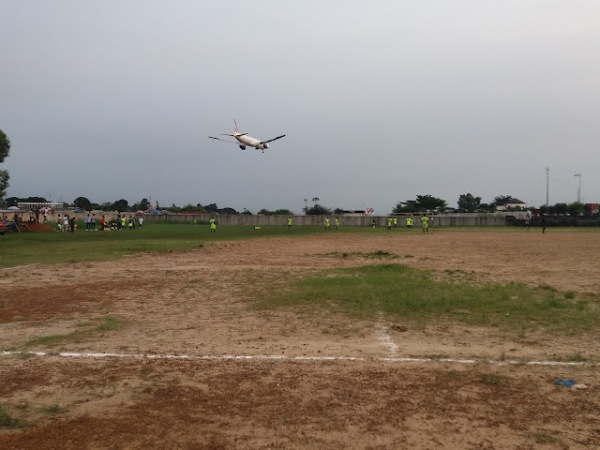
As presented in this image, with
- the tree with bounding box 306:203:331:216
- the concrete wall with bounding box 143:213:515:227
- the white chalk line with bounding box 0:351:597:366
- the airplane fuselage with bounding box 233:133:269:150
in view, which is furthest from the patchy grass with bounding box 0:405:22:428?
the tree with bounding box 306:203:331:216

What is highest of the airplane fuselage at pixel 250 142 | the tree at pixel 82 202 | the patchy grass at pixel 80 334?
the airplane fuselage at pixel 250 142

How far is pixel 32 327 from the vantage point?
27.5ft

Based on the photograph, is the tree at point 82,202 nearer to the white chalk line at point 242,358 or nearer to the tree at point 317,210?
the tree at point 317,210

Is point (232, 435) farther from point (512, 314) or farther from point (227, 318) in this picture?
point (512, 314)

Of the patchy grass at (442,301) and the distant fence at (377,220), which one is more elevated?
the distant fence at (377,220)

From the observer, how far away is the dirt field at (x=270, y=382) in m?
4.33

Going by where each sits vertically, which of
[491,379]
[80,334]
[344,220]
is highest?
[344,220]

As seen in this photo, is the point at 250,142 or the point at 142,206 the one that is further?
the point at 142,206

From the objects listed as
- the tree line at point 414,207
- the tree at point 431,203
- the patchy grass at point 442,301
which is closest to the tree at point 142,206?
the tree line at point 414,207

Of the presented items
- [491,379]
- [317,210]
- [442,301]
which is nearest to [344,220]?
[317,210]

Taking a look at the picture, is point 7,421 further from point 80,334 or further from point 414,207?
point 414,207

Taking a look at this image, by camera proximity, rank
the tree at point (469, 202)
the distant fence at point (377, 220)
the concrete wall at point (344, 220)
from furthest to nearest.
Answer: the tree at point (469, 202), the concrete wall at point (344, 220), the distant fence at point (377, 220)

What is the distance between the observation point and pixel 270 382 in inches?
223

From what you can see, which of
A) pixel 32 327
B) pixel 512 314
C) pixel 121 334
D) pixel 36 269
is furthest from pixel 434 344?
pixel 36 269
